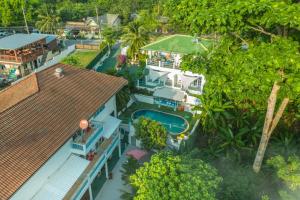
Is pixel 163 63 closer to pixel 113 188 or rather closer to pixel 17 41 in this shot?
pixel 113 188

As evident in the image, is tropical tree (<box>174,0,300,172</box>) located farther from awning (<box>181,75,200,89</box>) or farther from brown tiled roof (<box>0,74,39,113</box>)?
awning (<box>181,75,200,89</box>)

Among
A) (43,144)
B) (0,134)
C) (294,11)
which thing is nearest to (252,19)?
(294,11)

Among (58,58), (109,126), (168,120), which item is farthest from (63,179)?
(58,58)

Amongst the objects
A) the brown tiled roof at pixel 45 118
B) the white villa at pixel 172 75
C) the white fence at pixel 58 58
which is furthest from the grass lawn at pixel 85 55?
the brown tiled roof at pixel 45 118

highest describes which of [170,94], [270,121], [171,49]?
[171,49]

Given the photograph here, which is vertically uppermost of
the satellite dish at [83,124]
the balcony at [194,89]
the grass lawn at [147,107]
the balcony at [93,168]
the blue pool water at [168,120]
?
the satellite dish at [83,124]

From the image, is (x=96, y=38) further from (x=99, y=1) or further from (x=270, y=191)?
(x=270, y=191)

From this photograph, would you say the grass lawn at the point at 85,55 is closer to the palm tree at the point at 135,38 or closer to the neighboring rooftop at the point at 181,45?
the palm tree at the point at 135,38
